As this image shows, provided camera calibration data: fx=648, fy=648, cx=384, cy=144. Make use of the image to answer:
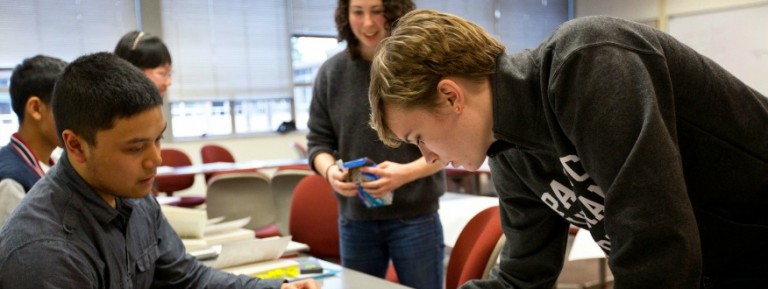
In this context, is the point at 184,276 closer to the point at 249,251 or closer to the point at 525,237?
the point at 249,251

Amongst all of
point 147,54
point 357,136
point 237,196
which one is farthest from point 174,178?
point 357,136

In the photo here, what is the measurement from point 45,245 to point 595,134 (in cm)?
96

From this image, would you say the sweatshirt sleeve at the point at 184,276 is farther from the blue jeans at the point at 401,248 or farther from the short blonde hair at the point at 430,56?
the short blonde hair at the point at 430,56

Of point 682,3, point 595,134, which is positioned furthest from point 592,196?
point 682,3

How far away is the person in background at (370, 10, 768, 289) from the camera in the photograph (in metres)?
0.82

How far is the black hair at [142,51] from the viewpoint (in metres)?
2.39

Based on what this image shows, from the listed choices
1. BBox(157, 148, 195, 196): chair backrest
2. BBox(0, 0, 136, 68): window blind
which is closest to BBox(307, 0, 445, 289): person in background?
BBox(157, 148, 195, 196): chair backrest

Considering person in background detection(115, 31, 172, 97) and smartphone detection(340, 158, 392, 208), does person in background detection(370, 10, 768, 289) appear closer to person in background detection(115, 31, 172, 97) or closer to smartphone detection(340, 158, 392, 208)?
smartphone detection(340, 158, 392, 208)

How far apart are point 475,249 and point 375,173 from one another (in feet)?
1.34

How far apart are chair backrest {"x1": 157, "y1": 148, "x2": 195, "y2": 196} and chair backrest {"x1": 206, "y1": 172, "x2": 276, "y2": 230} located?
6.70 feet

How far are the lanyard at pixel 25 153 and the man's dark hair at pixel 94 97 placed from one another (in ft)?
2.43

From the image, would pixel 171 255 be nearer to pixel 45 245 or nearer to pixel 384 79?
pixel 45 245

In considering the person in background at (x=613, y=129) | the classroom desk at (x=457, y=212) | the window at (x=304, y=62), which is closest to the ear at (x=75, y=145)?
the person in background at (x=613, y=129)

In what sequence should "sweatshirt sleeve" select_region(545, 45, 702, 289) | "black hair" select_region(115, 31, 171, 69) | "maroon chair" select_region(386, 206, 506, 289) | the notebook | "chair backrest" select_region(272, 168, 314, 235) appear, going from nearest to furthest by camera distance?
"sweatshirt sleeve" select_region(545, 45, 702, 289) → "maroon chair" select_region(386, 206, 506, 289) → the notebook → "black hair" select_region(115, 31, 171, 69) → "chair backrest" select_region(272, 168, 314, 235)
